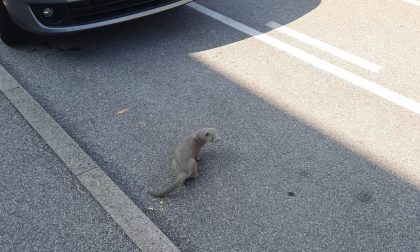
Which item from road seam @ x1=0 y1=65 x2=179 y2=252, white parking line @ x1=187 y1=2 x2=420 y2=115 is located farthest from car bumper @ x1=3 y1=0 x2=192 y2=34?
white parking line @ x1=187 y1=2 x2=420 y2=115

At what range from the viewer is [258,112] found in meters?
3.93

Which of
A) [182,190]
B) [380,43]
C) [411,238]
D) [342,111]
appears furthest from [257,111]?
[380,43]

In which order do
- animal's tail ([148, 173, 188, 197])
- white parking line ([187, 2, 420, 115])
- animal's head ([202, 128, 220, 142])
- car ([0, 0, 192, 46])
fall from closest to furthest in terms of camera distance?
animal's tail ([148, 173, 188, 197])
animal's head ([202, 128, 220, 142])
white parking line ([187, 2, 420, 115])
car ([0, 0, 192, 46])

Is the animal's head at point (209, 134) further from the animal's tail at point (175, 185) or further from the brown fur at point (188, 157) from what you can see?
the animal's tail at point (175, 185)

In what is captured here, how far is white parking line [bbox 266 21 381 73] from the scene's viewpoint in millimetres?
4609

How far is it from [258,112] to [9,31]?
8.52 feet

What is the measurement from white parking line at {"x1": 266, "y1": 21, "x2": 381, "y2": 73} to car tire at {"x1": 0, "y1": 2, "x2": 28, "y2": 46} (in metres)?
2.58

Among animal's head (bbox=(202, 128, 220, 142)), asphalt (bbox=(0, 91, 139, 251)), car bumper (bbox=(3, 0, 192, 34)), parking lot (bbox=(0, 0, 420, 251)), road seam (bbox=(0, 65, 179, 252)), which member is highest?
A: car bumper (bbox=(3, 0, 192, 34))

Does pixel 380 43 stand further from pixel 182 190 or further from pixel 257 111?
pixel 182 190

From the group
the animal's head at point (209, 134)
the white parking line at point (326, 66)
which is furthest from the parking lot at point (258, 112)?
the animal's head at point (209, 134)

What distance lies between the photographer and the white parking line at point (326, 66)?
4.10 meters

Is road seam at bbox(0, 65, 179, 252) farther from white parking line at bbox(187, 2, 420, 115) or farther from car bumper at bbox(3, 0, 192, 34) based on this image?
white parking line at bbox(187, 2, 420, 115)

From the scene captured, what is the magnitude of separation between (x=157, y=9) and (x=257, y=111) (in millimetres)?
1592

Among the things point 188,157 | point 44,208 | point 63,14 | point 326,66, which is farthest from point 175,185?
point 326,66
